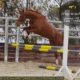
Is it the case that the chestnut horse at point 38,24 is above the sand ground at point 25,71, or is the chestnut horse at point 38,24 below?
above

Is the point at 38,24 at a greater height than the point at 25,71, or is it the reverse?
the point at 38,24

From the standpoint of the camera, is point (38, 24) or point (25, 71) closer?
point (25, 71)

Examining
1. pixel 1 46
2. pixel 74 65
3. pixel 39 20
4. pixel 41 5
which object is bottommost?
pixel 74 65

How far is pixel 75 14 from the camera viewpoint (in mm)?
4551

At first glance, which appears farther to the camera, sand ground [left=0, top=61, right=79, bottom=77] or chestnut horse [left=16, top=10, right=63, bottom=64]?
chestnut horse [left=16, top=10, right=63, bottom=64]

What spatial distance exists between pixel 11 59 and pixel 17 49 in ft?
1.23

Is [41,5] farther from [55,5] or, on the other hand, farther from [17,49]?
[17,49]

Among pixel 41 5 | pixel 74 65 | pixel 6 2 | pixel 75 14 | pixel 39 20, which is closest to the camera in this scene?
pixel 75 14

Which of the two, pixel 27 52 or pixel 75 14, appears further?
pixel 27 52

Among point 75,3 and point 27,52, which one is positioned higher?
point 75,3

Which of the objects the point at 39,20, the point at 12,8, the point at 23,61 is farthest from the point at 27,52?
the point at 12,8

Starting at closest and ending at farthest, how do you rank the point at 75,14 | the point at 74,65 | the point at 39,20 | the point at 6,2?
the point at 75,14 → the point at 39,20 → the point at 74,65 → the point at 6,2

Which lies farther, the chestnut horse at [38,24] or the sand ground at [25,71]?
the chestnut horse at [38,24]

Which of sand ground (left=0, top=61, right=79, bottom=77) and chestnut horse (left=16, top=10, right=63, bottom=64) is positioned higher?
chestnut horse (left=16, top=10, right=63, bottom=64)
